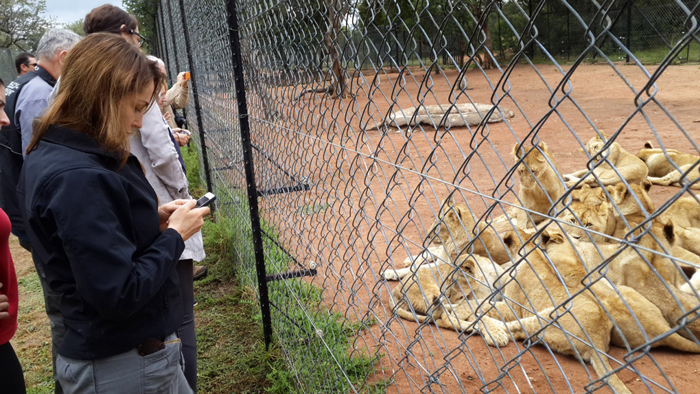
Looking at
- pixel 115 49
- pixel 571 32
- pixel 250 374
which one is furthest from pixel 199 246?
pixel 571 32

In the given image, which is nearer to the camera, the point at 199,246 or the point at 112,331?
the point at 112,331

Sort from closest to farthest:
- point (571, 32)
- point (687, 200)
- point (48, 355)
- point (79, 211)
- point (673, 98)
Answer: point (79, 211) → point (48, 355) → point (687, 200) → point (673, 98) → point (571, 32)

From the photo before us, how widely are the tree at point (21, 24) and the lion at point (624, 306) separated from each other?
38.9 m

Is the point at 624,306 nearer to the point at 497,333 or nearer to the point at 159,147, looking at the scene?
the point at 497,333

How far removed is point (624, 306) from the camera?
3.07 meters

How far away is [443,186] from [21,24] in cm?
3983

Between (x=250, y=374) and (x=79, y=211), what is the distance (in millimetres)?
2597

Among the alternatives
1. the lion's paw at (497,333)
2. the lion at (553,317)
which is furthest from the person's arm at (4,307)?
the lion's paw at (497,333)

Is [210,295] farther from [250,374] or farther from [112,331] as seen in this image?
[112,331]

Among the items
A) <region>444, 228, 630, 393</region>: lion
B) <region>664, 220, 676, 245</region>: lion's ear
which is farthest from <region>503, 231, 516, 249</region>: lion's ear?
<region>664, 220, 676, 245</region>: lion's ear

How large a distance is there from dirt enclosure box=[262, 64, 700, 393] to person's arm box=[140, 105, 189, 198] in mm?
719

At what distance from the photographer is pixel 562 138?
9461 mm

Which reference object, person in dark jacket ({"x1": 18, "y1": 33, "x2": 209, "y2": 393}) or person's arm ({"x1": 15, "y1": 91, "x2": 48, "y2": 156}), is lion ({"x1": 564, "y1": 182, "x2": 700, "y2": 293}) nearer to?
person in dark jacket ({"x1": 18, "y1": 33, "x2": 209, "y2": 393})

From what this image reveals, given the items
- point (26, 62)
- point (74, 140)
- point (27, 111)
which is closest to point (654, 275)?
point (74, 140)
